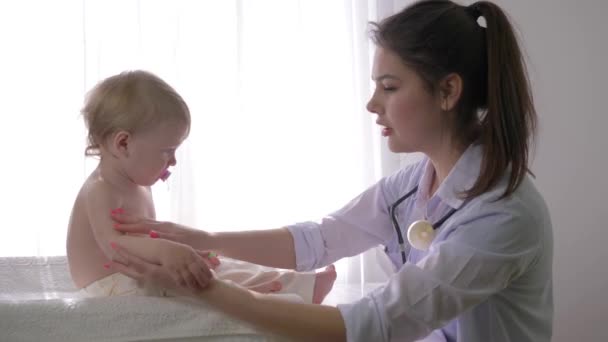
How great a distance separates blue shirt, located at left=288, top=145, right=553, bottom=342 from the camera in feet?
3.77

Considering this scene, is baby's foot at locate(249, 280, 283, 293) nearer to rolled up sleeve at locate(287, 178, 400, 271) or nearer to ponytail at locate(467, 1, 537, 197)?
rolled up sleeve at locate(287, 178, 400, 271)

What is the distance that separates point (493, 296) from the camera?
129 centimetres

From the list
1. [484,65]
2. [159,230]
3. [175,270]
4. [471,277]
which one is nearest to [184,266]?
[175,270]

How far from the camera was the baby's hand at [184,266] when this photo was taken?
114 centimetres

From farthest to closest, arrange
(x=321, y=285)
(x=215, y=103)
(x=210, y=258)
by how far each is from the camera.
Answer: (x=215, y=103)
(x=321, y=285)
(x=210, y=258)

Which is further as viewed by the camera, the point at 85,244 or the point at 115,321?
the point at 85,244

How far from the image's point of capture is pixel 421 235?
1348 mm

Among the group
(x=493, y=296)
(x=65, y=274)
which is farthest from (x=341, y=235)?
(x=65, y=274)

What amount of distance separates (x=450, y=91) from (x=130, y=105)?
0.67 metres

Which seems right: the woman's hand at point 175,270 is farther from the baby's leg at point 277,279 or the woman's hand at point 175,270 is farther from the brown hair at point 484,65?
the brown hair at point 484,65

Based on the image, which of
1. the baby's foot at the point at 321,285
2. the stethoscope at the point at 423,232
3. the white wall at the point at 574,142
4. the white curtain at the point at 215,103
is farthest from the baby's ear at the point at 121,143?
the white wall at the point at 574,142

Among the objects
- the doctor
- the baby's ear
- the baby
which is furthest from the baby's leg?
the baby's ear

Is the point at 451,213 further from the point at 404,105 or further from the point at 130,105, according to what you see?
the point at 130,105

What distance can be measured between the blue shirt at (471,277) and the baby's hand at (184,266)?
255 mm
